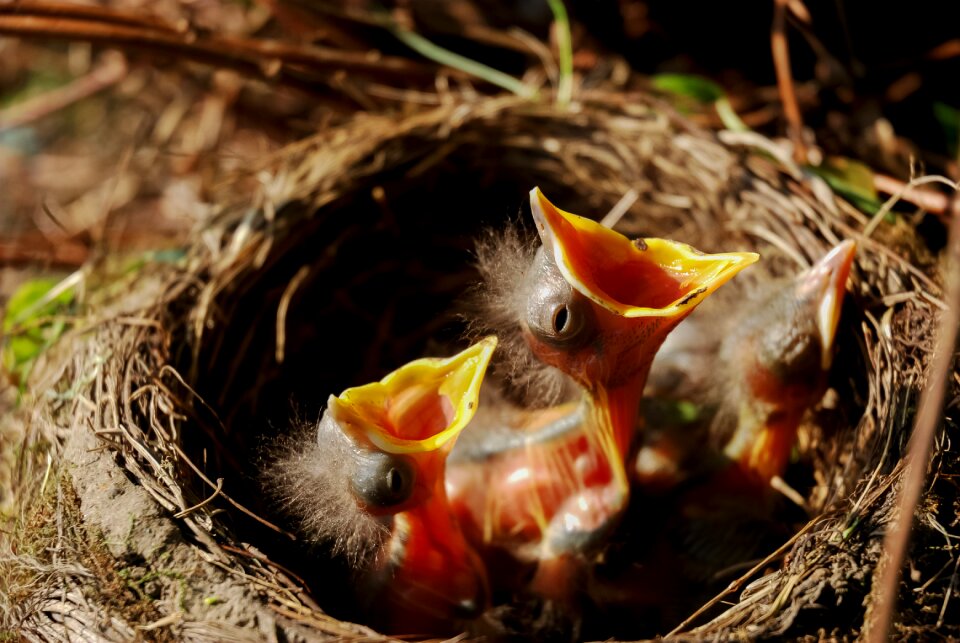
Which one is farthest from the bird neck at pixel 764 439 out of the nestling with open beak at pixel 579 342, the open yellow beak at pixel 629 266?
the open yellow beak at pixel 629 266

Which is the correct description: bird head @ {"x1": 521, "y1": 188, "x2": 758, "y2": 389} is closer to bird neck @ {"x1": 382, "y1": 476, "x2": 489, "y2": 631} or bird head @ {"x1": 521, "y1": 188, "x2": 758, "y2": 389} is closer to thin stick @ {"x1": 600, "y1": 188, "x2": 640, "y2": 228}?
bird neck @ {"x1": 382, "y1": 476, "x2": 489, "y2": 631}

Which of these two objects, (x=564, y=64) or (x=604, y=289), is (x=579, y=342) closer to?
(x=604, y=289)

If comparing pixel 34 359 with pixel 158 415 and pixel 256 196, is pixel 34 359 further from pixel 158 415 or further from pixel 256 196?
pixel 256 196

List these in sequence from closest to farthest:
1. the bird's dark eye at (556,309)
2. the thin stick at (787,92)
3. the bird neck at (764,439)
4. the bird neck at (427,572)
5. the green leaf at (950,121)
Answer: the bird's dark eye at (556,309) → the bird neck at (427,572) → the bird neck at (764,439) → the thin stick at (787,92) → the green leaf at (950,121)

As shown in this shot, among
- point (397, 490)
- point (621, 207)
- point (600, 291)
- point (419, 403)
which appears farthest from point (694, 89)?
point (397, 490)

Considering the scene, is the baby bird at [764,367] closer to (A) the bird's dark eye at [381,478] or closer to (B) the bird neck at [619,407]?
(B) the bird neck at [619,407]

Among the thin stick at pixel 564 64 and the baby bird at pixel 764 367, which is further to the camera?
the thin stick at pixel 564 64

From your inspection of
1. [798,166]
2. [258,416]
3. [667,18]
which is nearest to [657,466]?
[798,166]
